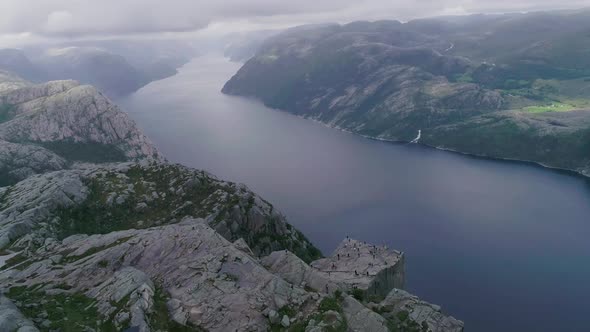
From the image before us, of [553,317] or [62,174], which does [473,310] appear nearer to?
[553,317]

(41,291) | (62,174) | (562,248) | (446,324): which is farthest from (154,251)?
(562,248)

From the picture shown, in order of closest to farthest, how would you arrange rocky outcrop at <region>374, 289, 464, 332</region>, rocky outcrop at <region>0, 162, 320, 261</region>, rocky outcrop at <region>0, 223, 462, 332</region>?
rocky outcrop at <region>0, 223, 462, 332</region>
rocky outcrop at <region>374, 289, 464, 332</region>
rocky outcrop at <region>0, 162, 320, 261</region>

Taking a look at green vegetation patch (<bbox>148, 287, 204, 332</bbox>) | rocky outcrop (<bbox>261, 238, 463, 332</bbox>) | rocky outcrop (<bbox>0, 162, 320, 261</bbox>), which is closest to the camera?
green vegetation patch (<bbox>148, 287, 204, 332</bbox>)

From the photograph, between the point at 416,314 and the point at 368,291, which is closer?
the point at 416,314

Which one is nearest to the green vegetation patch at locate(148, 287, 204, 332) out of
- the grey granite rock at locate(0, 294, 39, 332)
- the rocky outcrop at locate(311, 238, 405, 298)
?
the grey granite rock at locate(0, 294, 39, 332)

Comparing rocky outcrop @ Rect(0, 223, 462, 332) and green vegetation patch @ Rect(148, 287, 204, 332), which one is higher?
green vegetation patch @ Rect(148, 287, 204, 332)

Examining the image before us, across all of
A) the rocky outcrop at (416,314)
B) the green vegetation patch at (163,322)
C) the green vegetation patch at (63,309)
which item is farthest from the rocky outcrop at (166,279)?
the rocky outcrop at (416,314)

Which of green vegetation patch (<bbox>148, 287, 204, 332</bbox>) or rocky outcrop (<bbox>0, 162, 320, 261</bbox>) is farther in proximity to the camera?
rocky outcrop (<bbox>0, 162, 320, 261</bbox>)

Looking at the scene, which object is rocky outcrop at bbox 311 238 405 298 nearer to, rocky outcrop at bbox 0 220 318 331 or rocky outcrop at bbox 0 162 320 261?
rocky outcrop at bbox 0 162 320 261

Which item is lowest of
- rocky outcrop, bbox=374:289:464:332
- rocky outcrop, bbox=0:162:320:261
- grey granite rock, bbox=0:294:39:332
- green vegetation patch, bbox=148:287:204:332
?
rocky outcrop, bbox=0:162:320:261

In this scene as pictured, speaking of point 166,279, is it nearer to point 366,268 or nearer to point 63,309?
point 63,309

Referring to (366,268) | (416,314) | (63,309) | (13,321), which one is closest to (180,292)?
(63,309)
